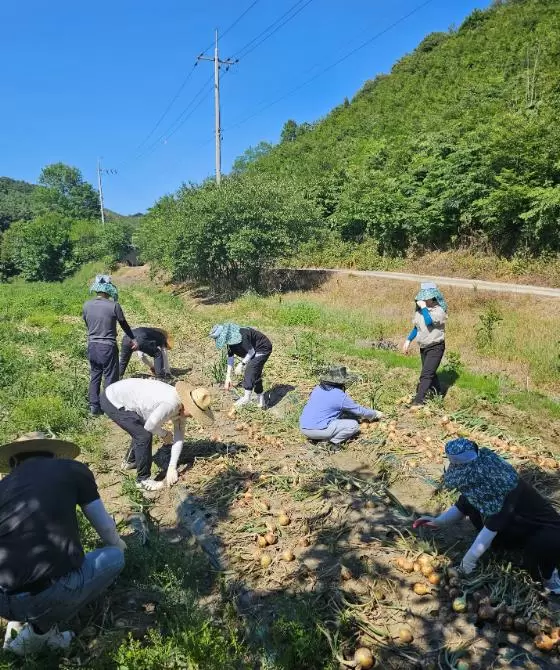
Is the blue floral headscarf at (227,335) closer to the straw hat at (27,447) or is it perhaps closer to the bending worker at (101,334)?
the bending worker at (101,334)

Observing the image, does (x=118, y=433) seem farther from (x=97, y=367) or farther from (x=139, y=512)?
(x=139, y=512)

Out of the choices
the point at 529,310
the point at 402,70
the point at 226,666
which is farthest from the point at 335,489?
the point at 402,70

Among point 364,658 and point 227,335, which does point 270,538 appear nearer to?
point 364,658

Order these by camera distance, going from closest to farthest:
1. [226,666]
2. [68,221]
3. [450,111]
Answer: [226,666], [450,111], [68,221]

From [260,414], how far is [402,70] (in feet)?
206

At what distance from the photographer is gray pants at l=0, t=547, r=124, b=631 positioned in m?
2.62

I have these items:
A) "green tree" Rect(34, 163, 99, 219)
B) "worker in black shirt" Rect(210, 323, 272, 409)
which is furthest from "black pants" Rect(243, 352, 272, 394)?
"green tree" Rect(34, 163, 99, 219)

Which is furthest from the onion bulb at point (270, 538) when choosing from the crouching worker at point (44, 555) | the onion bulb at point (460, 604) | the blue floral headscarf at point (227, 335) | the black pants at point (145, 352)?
the black pants at point (145, 352)

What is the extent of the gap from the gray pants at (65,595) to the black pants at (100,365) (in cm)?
393

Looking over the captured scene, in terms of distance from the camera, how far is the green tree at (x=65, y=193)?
277ft

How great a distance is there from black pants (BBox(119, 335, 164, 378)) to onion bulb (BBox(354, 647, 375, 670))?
6068 mm

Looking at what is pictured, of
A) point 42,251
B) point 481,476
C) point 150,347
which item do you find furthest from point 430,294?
point 42,251

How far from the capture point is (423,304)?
21.6 feet

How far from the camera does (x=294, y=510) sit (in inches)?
174
